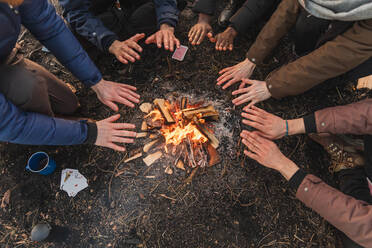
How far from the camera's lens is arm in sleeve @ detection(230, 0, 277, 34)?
305 cm

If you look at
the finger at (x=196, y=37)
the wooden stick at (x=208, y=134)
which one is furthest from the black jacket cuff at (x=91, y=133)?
the finger at (x=196, y=37)

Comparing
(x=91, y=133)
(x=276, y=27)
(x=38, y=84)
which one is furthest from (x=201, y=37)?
(x=38, y=84)

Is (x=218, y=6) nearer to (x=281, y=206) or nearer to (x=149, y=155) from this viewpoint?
(x=149, y=155)

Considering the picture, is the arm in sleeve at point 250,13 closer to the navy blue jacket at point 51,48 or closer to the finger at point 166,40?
the finger at point 166,40

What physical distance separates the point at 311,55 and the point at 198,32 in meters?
1.63

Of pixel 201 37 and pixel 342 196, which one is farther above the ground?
pixel 201 37

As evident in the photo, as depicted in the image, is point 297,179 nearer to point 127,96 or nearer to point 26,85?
point 127,96

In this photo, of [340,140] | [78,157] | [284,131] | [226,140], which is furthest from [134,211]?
[340,140]

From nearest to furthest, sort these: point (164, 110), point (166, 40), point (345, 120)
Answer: point (345, 120) < point (164, 110) < point (166, 40)

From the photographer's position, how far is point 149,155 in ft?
8.91

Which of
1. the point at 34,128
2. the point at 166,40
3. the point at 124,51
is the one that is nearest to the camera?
the point at 34,128

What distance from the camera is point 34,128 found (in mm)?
1941

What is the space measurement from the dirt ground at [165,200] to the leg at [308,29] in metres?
0.63

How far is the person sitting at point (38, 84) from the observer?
183cm
